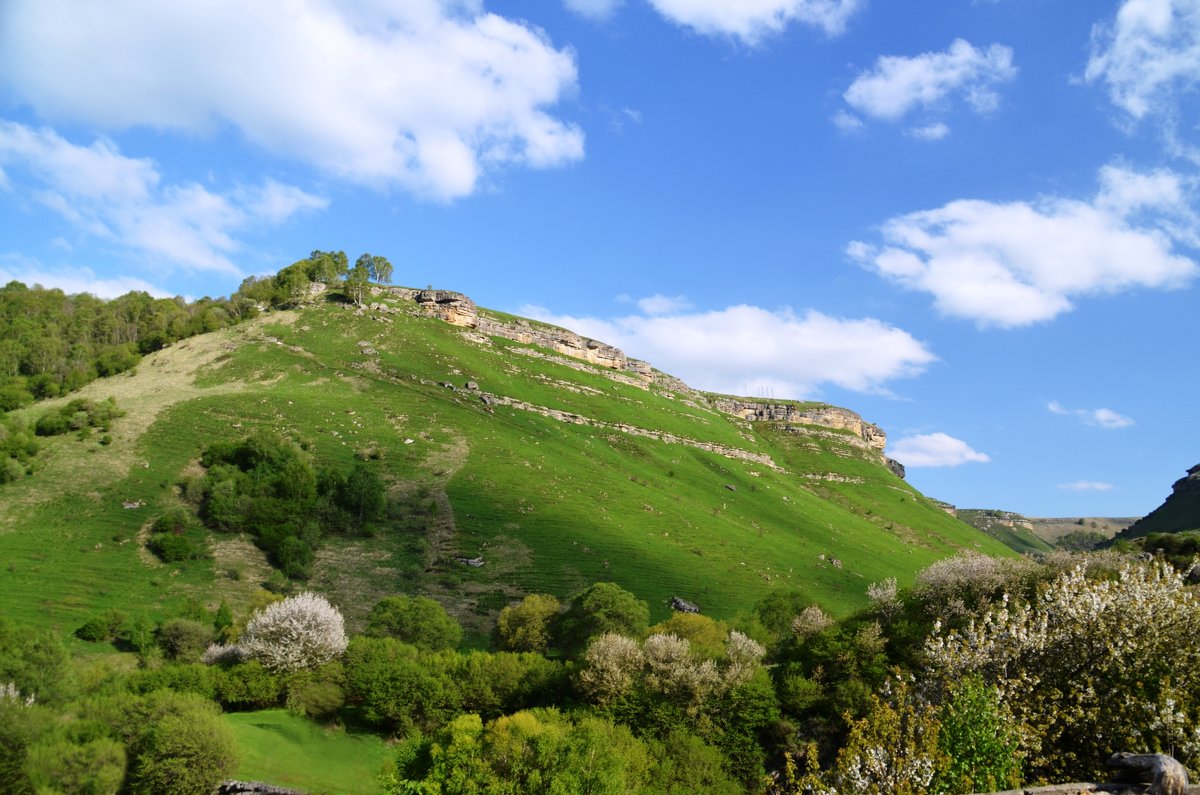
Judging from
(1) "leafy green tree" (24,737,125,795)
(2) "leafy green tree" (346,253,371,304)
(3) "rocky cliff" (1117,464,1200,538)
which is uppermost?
(2) "leafy green tree" (346,253,371,304)

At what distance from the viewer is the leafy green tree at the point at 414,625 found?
6681 cm

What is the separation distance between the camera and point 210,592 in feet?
255

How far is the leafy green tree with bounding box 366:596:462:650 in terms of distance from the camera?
66.8m

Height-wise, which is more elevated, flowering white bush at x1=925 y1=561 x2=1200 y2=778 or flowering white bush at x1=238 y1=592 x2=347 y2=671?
flowering white bush at x1=925 y1=561 x2=1200 y2=778

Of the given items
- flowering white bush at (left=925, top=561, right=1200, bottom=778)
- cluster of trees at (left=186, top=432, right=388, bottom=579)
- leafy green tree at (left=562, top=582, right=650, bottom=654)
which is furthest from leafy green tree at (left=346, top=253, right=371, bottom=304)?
flowering white bush at (left=925, top=561, right=1200, bottom=778)

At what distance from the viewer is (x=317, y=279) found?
591ft

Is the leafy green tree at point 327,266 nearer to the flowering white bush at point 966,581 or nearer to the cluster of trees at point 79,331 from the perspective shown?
the cluster of trees at point 79,331

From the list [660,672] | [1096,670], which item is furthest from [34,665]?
[1096,670]

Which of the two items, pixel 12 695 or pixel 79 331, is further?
pixel 79 331

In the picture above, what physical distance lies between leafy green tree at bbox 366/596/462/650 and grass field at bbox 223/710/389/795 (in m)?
15.7

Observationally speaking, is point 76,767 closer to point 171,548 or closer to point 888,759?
point 888,759

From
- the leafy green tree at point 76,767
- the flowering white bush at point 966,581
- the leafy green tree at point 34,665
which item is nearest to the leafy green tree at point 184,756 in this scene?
the leafy green tree at point 76,767

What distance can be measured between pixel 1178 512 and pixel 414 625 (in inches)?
7742

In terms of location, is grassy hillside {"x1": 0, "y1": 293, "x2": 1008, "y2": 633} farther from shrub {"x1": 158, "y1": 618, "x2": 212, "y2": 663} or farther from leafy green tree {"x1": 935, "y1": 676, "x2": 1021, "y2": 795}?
leafy green tree {"x1": 935, "y1": 676, "x2": 1021, "y2": 795}
